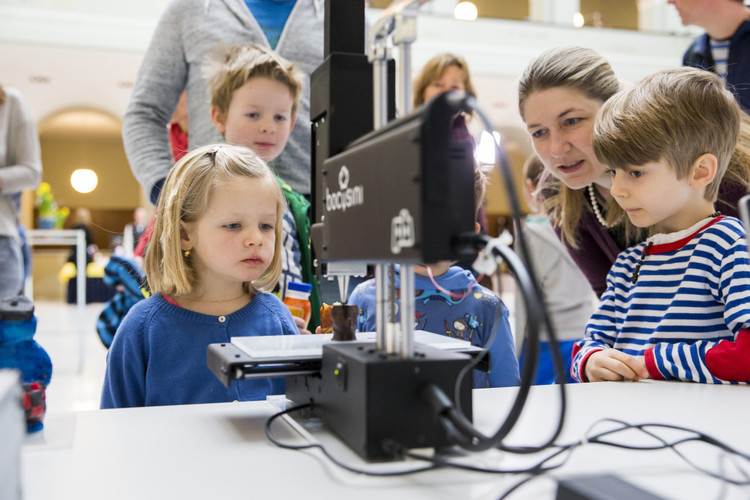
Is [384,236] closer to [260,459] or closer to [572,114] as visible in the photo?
[260,459]

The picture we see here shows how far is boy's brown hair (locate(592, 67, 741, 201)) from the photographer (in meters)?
1.04

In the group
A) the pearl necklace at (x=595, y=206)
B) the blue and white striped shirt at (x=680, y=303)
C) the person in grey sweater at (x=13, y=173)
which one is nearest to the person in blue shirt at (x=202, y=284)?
the blue and white striped shirt at (x=680, y=303)

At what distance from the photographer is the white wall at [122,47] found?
274 inches

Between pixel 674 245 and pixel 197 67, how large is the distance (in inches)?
43.3

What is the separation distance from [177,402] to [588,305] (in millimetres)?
2046

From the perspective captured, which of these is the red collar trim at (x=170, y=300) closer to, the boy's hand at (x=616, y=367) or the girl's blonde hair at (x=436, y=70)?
the boy's hand at (x=616, y=367)

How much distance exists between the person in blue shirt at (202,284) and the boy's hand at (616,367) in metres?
0.47

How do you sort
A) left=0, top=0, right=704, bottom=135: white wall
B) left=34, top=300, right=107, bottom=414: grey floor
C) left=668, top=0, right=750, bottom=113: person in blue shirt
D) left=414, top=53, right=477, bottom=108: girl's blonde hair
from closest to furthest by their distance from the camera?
1. left=668, top=0, right=750, bottom=113: person in blue shirt
2. left=414, top=53, right=477, bottom=108: girl's blonde hair
3. left=34, top=300, right=107, bottom=414: grey floor
4. left=0, top=0, right=704, bottom=135: white wall

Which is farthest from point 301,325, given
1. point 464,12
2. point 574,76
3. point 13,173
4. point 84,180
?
point 84,180

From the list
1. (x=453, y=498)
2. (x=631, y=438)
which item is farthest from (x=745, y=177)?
(x=453, y=498)

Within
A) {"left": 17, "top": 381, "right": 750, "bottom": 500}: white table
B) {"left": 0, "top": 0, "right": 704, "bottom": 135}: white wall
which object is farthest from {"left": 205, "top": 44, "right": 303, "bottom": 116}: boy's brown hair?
{"left": 0, "top": 0, "right": 704, "bottom": 135}: white wall

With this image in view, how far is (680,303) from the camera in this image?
102 cm

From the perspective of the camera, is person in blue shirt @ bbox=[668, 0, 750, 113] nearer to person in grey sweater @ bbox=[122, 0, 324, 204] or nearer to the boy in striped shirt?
the boy in striped shirt

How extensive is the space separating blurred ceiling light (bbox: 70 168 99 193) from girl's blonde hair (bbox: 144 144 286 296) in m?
12.5
